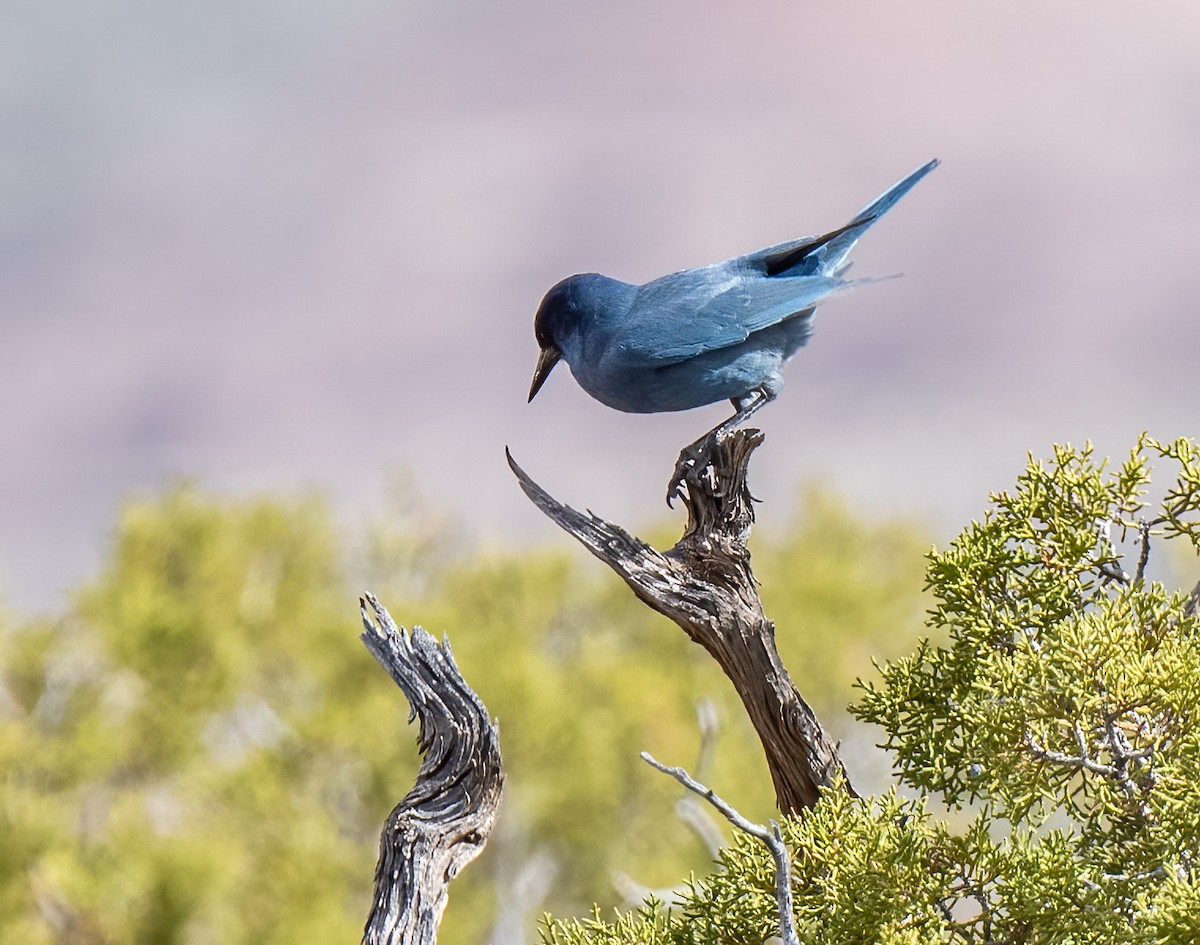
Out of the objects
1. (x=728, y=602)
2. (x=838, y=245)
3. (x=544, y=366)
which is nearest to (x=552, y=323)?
(x=544, y=366)

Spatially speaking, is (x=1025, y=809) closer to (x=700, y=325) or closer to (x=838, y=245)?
(x=700, y=325)

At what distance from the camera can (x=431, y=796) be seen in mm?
3295

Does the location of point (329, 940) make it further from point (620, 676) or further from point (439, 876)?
point (439, 876)

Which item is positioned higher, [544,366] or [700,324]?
[544,366]

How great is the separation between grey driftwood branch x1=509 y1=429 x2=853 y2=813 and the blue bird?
0.55 m

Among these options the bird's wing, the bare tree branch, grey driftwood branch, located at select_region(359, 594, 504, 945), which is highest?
the bird's wing

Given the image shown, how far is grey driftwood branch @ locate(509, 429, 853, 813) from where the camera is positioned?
369cm

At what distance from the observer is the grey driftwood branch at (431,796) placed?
10.4 feet

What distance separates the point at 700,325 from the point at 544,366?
76cm

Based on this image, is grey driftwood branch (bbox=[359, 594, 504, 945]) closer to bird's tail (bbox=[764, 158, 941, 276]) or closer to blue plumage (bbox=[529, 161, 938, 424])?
blue plumage (bbox=[529, 161, 938, 424])

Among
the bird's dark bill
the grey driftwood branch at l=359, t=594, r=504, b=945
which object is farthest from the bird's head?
the grey driftwood branch at l=359, t=594, r=504, b=945

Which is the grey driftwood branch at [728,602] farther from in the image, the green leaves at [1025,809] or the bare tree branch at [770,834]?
the bare tree branch at [770,834]

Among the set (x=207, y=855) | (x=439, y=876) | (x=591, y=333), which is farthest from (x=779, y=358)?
(x=207, y=855)

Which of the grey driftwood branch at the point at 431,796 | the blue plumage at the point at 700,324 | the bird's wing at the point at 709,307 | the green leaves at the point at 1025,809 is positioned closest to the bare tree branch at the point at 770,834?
the green leaves at the point at 1025,809
